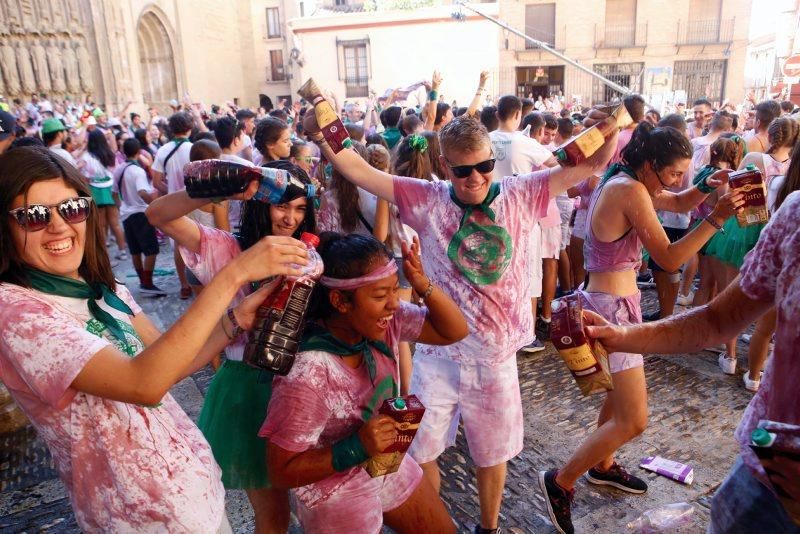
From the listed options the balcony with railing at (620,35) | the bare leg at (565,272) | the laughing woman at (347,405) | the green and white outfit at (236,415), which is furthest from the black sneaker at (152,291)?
the balcony with railing at (620,35)

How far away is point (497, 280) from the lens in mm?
2652

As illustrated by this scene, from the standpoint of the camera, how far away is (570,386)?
15.0 ft

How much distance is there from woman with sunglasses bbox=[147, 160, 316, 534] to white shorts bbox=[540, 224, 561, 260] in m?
3.41

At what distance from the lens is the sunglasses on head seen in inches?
60.6

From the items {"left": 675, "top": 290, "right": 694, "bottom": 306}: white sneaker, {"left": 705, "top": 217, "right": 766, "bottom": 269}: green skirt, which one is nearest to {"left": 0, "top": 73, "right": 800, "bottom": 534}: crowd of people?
{"left": 705, "top": 217, "right": 766, "bottom": 269}: green skirt

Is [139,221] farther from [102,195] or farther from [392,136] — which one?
[392,136]

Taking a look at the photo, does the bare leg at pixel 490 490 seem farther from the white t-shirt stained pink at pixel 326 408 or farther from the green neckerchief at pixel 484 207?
the green neckerchief at pixel 484 207

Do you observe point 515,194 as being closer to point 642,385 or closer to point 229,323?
point 642,385

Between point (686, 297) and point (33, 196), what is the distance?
6.44 metres

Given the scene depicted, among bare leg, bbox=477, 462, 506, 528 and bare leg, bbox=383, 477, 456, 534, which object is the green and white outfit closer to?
bare leg, bbox=383, 477, 456, 534

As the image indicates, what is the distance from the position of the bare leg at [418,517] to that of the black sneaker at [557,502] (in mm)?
1038

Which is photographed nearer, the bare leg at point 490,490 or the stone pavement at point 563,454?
the bare leg at point 490,490

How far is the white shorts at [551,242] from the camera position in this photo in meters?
5.58

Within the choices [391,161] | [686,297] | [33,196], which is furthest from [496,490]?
[686,297]
